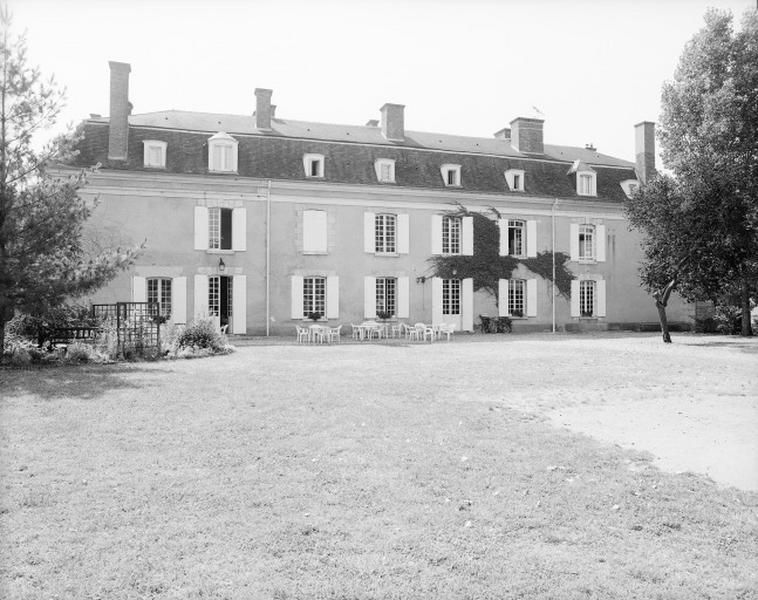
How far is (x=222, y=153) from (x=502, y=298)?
1190cm

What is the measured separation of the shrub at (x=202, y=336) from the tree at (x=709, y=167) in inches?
511

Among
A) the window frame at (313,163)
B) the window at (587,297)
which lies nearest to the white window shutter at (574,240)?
the window at (587,297)

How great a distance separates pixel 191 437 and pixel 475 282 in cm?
1947

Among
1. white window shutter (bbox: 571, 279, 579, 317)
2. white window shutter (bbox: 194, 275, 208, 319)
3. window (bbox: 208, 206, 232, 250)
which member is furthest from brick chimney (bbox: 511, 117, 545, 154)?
white window shutter (bbox: 194, 275, 208, 319)

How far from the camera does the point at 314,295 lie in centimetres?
2278

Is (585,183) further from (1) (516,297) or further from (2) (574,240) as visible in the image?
(1) (516,297)

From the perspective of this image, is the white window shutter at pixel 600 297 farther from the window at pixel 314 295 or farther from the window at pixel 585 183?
the window at pixel 314 295

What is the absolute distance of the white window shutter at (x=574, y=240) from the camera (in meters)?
25.9

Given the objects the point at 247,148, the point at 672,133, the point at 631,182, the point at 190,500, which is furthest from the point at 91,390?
the point at 631,182

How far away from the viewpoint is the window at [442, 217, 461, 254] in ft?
80.8

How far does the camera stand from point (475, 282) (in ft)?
80.5

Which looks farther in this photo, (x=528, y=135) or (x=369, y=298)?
(x=528, y=135)

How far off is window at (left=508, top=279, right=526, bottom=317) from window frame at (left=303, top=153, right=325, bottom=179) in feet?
28.5

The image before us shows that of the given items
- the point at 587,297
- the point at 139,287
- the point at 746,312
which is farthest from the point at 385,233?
the point at 746,312
